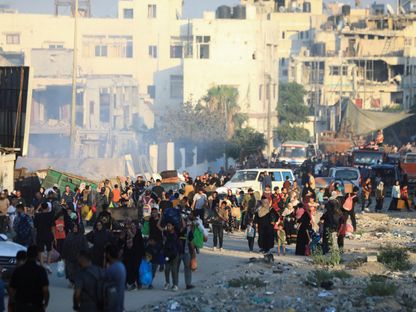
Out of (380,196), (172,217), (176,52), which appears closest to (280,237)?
(172,217)

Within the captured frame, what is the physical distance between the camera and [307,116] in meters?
117

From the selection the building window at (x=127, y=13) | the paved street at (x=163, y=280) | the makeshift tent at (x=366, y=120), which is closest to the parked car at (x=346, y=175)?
the paved street at (x=163, y=280)

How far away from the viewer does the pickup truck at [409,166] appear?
53269 millimetres

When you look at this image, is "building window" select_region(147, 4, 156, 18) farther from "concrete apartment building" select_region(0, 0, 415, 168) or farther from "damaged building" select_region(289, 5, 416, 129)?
"damaged building" select_region(289, 5, 416, 129)

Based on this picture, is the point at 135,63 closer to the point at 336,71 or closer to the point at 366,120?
the point at 366,120

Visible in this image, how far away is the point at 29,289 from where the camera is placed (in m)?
14.7

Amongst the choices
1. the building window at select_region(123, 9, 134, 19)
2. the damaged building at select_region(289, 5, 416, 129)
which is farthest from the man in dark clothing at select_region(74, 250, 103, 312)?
the damaged building at select_region(289, 5, 416, 129)

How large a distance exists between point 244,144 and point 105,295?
61302 mm

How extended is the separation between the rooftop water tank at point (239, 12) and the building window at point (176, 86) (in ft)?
34.7

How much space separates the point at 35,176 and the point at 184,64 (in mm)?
47003

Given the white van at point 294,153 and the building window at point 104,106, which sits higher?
the building window at point 104,106

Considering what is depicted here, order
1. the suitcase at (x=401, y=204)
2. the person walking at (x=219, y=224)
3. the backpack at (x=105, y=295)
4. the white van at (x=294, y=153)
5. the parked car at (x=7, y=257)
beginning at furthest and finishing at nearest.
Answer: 1. the white van at (x=294, y=153)
2. the suitcase at (x=401, y=204)
3. the person walking at (x=219, y=224)
4. the parked car at (x=7, y=257)
5. the backpack at (x=105, y=295)

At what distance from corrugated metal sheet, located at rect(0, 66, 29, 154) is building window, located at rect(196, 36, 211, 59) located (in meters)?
48.3

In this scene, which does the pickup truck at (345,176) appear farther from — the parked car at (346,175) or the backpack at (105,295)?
the backpack at (105,295)
